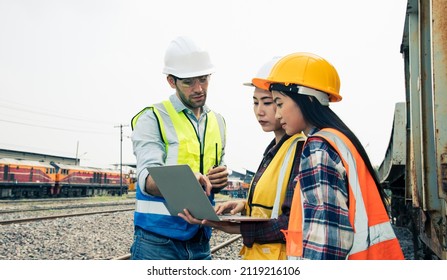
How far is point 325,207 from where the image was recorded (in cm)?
150

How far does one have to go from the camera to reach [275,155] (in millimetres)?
2166

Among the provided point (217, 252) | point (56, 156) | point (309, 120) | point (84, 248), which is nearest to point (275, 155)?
point (309, 120)

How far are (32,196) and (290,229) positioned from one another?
3589 centimetres

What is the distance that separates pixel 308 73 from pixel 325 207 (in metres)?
0.59

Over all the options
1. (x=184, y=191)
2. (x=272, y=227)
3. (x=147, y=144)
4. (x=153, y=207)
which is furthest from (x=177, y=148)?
(x=272, y=227)

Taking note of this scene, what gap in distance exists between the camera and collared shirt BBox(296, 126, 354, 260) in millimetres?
1487

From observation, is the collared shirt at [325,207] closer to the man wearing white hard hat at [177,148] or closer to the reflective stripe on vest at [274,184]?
the reflective stripe on vest at [274,184]

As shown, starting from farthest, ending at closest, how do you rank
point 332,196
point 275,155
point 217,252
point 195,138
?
point 217,252
point 195,138
point 275,155
point 332,196

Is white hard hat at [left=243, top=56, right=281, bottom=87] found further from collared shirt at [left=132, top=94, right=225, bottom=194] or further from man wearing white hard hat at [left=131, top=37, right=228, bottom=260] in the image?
collared shirt at [left=132, top=94, right=225, bottom=194]

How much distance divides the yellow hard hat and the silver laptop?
0.52 metres

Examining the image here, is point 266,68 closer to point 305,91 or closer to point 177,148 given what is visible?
point 305,91

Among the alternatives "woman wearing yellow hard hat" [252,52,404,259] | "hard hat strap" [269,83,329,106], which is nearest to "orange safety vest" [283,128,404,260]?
"woman wearing yellow hard hat" [252,52,404,259]

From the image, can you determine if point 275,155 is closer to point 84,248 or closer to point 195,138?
point 195,138

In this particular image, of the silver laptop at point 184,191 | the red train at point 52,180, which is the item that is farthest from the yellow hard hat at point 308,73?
the red train at point 52,180
